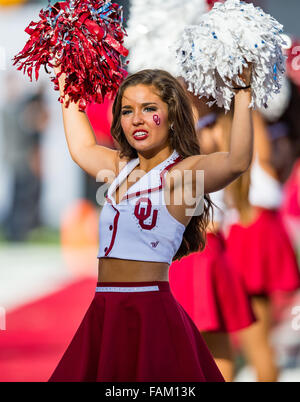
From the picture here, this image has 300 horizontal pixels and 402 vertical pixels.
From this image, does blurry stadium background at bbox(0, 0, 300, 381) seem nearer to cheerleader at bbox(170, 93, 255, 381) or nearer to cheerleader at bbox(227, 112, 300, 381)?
cheerleader at bbox(227, 112, 300, 381)

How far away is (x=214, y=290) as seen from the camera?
12.4 ft

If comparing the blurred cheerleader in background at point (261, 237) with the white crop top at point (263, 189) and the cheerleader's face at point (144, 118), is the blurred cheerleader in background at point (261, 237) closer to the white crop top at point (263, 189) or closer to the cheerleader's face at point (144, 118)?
the white crop top at point (263, 189)

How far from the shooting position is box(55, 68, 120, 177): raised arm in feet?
9.12

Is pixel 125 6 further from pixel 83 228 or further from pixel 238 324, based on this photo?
pixel 83 228

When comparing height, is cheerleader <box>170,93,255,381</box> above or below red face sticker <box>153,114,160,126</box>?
below

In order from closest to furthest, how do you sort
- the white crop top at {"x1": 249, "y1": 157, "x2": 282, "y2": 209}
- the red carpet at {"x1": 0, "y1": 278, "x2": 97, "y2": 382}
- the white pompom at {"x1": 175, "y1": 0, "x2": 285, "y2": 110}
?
the white pompom at {"x1": 175, "y1": 0, "x2": 285, "y2": 110} < the white crop top at {"x1": 249, "y1": 157, "x2": 282, "y2": 209} < the red carpet at {"x1": 0, "y1": 278, "x2": 97, "y2": 382}

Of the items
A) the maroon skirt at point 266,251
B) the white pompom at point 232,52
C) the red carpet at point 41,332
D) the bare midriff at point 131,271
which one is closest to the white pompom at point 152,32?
the white pompom at point 232,52

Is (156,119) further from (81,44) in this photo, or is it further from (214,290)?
(214,290)

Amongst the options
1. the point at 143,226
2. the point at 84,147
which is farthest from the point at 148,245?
the point at 84,147

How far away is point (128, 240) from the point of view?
247 centimetres

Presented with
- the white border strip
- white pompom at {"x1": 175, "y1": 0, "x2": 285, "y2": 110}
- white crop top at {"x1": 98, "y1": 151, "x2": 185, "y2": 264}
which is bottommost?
the white border strip

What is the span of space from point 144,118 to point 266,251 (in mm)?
2260

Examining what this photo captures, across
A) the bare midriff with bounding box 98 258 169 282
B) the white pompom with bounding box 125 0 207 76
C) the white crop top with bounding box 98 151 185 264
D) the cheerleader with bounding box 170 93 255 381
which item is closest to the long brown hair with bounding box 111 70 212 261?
the white crop top with bounding box 98 151 185 264
